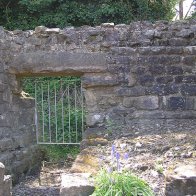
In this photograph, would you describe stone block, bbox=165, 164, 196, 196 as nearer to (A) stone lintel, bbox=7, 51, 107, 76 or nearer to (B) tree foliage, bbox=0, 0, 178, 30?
(A) stone lintel, bbox=7, 51, 107, 76

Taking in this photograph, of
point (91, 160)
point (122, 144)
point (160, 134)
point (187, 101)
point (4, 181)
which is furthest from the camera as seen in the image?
point (187, 101)

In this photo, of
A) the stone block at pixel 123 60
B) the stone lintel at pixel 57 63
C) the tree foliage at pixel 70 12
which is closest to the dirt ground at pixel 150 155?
the stone block at pixel 123 60

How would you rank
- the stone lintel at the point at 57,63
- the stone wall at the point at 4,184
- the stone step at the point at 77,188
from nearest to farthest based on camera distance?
the stone step at the point at 77,188, the stone wall at the point at 4,184, the stone lintel at the point at 57,63

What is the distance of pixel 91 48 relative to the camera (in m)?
5.80

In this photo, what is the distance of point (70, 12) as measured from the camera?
11406mm

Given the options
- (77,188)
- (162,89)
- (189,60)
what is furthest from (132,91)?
(77,188)

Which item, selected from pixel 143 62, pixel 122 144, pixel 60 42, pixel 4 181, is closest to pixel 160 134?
pixel 122 144

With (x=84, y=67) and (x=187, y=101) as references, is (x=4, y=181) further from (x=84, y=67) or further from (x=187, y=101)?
(x=187, y=101)

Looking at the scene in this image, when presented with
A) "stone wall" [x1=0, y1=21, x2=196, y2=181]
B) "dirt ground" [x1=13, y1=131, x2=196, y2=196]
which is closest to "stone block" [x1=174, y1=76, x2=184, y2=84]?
"stone wall" [x1=0, y1=21, x2=196, y2=181]

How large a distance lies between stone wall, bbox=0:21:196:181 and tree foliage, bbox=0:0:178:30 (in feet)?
17.9

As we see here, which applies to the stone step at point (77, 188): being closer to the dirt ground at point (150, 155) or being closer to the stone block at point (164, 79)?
the dirt ground at point (150, 155)

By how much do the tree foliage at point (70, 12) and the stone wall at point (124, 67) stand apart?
17.9 ft

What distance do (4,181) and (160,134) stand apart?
2.45 metres

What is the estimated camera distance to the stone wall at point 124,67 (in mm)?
5656
